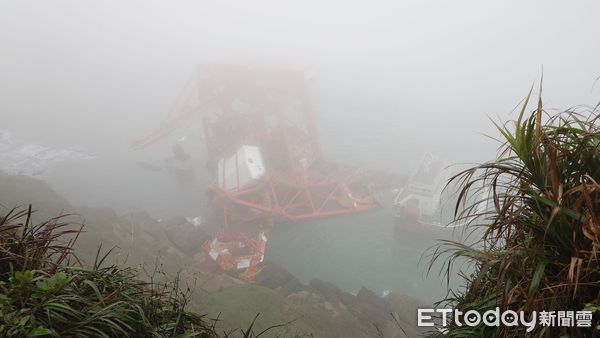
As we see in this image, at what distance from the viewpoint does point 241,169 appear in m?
25.9

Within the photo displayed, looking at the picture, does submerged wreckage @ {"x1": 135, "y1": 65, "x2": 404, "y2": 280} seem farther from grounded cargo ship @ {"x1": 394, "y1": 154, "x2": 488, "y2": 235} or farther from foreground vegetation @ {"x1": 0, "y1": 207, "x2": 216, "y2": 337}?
foreground vegetation @ {"x1": 0, "y1": 207, "x2": 216, "y2": 337}

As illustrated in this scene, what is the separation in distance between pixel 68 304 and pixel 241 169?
23.0 meters

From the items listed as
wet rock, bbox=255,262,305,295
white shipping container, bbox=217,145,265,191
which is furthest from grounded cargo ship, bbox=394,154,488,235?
white shipping container, bbox=217,145,265,191

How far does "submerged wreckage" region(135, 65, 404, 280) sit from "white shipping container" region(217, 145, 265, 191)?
0.07 metres

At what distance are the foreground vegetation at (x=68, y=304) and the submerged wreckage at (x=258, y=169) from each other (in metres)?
14.9

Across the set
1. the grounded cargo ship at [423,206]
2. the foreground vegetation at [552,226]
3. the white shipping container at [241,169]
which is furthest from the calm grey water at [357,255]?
the foreground vegetation at [552,226]

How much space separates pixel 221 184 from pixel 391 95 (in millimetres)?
37984

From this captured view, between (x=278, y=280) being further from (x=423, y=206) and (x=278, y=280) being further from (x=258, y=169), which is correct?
(x=423, y=206)

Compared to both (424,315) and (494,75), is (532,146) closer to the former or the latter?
(424,315)

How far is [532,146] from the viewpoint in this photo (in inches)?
114

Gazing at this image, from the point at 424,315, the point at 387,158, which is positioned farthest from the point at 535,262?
the point at 387,158

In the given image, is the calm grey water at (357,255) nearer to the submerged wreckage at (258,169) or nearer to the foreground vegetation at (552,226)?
the submerged wreckage at (258,169)

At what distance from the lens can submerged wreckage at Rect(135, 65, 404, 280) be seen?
22812 millimetres

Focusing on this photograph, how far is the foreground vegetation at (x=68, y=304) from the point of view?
9.03 ft
